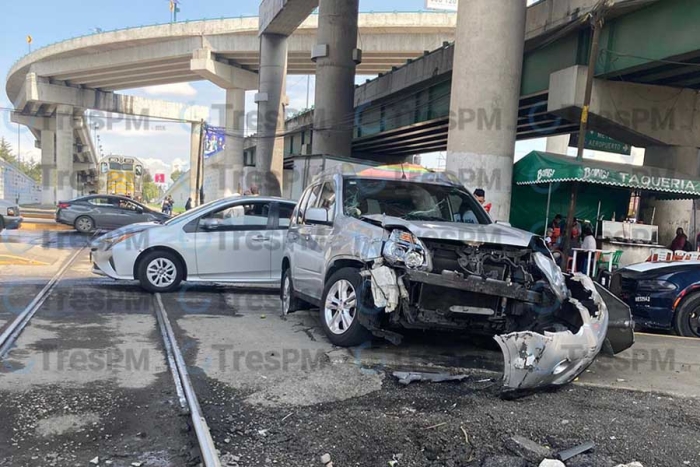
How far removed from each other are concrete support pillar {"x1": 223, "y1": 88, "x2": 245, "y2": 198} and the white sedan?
3218 centimetres

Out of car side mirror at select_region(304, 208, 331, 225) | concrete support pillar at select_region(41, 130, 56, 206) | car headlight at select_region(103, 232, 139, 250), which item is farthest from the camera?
concrete support pillar at select_region(41, 130, 56, 206)

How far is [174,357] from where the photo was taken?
5340mm

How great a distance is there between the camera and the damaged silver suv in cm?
435

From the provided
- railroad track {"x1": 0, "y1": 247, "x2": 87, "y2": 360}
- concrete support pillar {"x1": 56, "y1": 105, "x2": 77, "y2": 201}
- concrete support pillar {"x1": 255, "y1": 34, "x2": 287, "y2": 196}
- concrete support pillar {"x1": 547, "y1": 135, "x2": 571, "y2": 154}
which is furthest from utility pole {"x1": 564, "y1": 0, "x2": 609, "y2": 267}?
concrete support pillar {"x1": 56, "y1": 105, "x2": 77, "y2": 201}

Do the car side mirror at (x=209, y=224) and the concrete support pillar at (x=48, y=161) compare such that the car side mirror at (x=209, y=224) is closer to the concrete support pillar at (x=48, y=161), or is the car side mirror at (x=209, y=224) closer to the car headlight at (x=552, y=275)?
the car headlight at (x=552, y=275)

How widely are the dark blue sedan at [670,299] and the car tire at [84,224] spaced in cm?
1775

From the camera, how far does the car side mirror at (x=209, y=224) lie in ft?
29.4

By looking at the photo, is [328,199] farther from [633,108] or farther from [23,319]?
[633,108]

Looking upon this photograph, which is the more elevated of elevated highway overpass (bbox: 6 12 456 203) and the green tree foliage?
elevated highway overpass (bbox: 6 12 456 203)

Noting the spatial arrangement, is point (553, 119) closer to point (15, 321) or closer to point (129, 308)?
point (129, 308)

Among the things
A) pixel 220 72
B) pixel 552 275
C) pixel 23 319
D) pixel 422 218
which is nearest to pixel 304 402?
pixel 552 275

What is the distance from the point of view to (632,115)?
45.9 ft

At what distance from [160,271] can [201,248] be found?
77 cm

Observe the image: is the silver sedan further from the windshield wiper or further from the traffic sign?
the traffic sign
